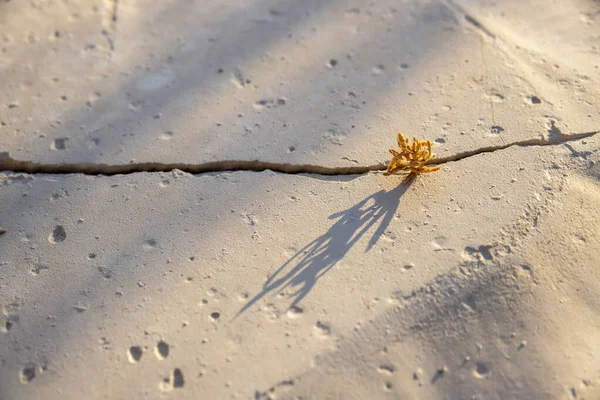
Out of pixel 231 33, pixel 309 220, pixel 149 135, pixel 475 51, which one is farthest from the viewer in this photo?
pixel 231 33

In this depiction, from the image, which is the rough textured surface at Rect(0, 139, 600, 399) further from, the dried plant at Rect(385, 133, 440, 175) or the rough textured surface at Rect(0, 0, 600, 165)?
the rough textured surface at Rect(0, 0, 600, 165)

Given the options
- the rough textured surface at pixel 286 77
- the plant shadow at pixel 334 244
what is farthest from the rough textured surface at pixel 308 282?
the rough textured surface at pixel 286 77

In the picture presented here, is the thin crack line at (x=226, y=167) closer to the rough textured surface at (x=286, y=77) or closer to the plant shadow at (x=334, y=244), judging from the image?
the rough textured surface at (x=286, y=77)

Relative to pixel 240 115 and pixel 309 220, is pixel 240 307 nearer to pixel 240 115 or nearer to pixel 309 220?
pixel 309 220

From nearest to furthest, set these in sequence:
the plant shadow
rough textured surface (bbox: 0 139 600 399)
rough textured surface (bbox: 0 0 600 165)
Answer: rough textured surface (bbox: 0 139 600 399)
the plant shadow
rough textured surface (bbox: 0 0 600 165)

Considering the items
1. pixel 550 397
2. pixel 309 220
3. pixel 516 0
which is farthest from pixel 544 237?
pixel 516 0

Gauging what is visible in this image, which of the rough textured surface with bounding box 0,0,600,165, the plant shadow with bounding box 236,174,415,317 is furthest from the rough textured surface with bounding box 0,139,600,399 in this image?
the rough textured surface with bounding box 0,0,600,165

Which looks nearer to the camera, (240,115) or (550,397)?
(550,397)

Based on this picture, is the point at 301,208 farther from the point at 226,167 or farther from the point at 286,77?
the point at 286,77
